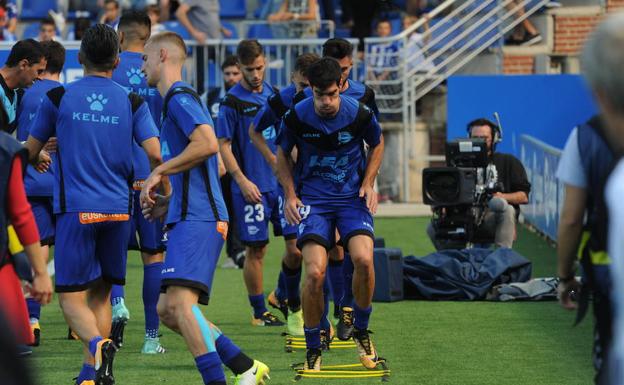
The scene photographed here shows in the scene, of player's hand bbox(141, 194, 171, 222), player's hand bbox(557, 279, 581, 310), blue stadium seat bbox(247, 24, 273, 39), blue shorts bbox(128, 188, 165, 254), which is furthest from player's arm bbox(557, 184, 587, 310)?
blue stadium seat bbox(247, 24, 273, 39)

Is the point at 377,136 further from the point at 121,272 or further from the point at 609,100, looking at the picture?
the point at 609,100

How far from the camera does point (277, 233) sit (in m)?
11.1

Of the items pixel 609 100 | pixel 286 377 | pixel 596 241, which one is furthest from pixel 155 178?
pixel 609 100

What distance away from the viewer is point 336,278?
9766mm

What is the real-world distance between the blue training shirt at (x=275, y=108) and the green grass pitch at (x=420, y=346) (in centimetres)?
155

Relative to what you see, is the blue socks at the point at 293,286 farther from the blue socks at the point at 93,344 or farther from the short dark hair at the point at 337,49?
the blue socks at the point at 93,344

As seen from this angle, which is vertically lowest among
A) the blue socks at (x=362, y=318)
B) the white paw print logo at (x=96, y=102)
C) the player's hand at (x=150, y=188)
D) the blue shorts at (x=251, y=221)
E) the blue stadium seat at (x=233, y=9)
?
the blue socks at (x=362, y=318)

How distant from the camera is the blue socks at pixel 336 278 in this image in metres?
9.74

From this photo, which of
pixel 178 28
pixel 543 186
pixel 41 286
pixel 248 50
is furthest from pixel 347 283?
pixel 178 28

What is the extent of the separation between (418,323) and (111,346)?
12.1 feet

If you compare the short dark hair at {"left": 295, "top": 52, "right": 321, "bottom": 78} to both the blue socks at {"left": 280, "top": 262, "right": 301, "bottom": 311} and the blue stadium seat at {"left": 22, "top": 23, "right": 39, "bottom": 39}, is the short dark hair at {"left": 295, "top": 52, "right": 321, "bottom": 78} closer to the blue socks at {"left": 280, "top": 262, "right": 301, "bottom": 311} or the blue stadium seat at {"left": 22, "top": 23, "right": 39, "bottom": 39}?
the blue socks at {"left": 280, "top": 262, "right": 301, "bottom": 311}

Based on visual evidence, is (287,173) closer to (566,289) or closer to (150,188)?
(150,188)

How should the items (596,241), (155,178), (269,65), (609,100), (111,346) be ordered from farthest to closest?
(269,65) → (111,346) → (155,178) → (596,241) → (609,100)

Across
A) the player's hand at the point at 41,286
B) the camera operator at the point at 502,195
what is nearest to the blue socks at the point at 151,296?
the player's hand at the point at 41,286
